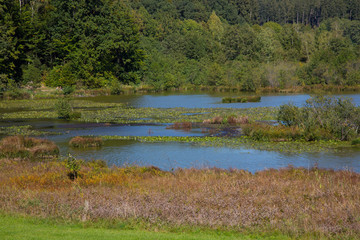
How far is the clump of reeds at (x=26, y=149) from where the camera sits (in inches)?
1147

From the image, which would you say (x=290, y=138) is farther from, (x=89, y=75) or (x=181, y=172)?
(x=89, y=75)

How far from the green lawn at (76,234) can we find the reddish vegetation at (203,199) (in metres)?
0.78

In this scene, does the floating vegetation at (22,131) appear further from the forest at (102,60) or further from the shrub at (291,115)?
the forest at (102,60)

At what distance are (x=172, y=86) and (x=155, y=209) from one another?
103253 millimetres

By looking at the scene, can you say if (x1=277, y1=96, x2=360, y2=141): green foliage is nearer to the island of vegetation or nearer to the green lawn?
the island of vegetation

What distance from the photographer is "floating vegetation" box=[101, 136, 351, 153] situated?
31.3m

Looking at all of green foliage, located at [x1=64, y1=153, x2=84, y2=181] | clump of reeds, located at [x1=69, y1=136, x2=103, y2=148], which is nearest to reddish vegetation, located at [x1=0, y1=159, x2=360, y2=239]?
green foliage, located at [x1=64, y1=153, x2=84, y2=181]

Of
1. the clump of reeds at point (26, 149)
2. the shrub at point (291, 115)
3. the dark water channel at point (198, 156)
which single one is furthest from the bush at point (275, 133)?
the clump of reeds at point (26, 149)

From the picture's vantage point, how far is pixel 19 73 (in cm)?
9675

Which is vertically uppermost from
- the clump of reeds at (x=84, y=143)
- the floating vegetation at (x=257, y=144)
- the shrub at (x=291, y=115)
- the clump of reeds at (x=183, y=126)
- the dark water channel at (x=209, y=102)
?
the shrub at (x=291, y=115)

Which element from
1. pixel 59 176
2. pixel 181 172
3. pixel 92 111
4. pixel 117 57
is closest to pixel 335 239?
pixel 181 172

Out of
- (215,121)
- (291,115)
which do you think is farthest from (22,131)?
(291,115)

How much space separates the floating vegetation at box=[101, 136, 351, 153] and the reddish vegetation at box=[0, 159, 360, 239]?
10.4 m

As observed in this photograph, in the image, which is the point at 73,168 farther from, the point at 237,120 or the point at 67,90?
the point at 67,90
